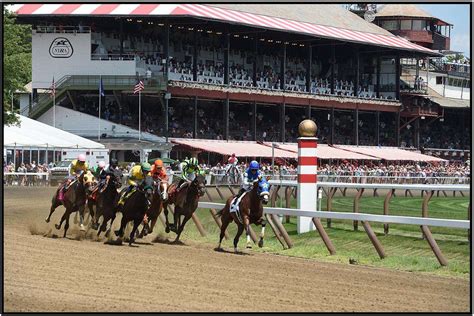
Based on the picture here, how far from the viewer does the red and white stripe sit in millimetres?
19312

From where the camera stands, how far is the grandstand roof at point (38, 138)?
38562mm

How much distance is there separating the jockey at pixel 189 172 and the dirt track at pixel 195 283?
5.87ft

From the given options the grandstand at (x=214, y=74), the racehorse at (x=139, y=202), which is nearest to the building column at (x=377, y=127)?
the grandstand at (x=214, y=74)

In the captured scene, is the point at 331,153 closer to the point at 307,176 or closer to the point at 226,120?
the point at 226,120

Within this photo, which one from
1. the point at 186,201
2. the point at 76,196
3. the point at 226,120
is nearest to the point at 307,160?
the point at 186,201

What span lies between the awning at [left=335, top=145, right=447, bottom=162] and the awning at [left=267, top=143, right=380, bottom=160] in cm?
130

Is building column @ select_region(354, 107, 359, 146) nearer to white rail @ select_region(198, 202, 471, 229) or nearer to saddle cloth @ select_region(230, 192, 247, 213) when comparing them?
white rail @ select_region(198, 202, 471, 229)

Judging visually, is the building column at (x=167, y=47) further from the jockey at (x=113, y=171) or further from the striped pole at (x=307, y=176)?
the jockey at (x=113, y=171)

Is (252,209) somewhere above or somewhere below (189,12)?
below

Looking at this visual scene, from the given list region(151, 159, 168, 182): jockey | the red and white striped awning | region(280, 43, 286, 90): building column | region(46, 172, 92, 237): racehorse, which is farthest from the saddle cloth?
region(280, 43, 286, 90): building column

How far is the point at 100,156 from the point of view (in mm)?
41438

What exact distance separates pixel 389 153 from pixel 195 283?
46645 mm

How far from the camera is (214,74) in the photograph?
52875mm

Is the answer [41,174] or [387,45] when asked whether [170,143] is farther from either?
[387,45]
